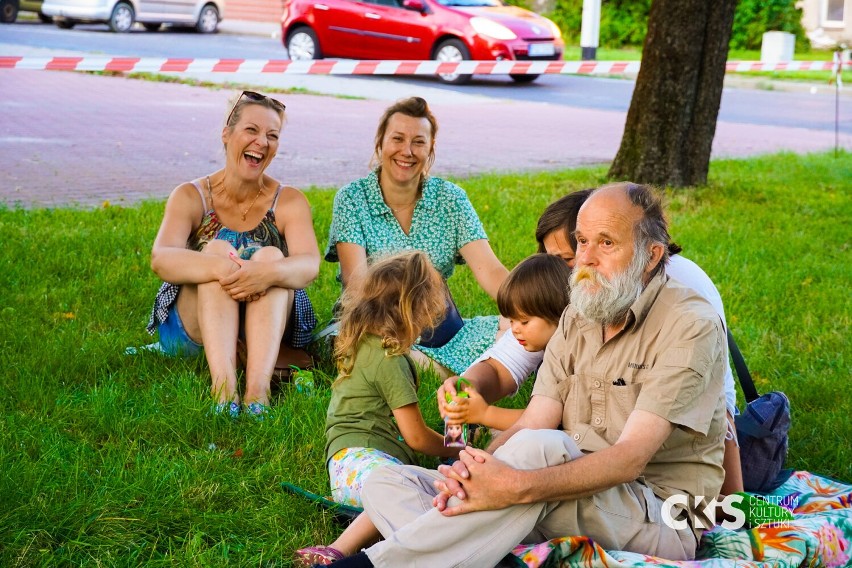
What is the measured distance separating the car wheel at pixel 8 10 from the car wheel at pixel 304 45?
932 cm

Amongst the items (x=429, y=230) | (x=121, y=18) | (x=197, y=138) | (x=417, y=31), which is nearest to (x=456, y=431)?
(x=429, y=230)

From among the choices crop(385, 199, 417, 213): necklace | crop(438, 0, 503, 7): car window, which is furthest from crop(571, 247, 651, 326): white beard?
crop(438, 0, 503, 7): car window

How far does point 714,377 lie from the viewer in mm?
3258

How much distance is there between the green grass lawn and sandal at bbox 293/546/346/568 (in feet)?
0.50

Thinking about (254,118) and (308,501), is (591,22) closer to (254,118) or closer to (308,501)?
(254,118)

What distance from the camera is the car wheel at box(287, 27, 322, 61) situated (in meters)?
20.1

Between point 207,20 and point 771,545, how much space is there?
85.6 ft

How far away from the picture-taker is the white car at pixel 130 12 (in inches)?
976

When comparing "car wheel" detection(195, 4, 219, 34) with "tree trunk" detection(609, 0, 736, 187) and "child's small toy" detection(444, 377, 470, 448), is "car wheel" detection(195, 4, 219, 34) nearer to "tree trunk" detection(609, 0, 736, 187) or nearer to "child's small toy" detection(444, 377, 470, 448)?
"tree trunk" detection(609, 0, 736, 187)

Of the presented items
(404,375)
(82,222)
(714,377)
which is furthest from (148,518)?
(82,222)

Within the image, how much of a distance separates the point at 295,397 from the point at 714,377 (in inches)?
82.9

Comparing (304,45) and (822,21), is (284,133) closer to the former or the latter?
(304,45)

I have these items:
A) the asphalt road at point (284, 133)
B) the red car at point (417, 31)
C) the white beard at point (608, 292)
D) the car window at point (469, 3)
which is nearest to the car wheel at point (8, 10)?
the asphalt road at point (284, 133)

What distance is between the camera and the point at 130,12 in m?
25.4
